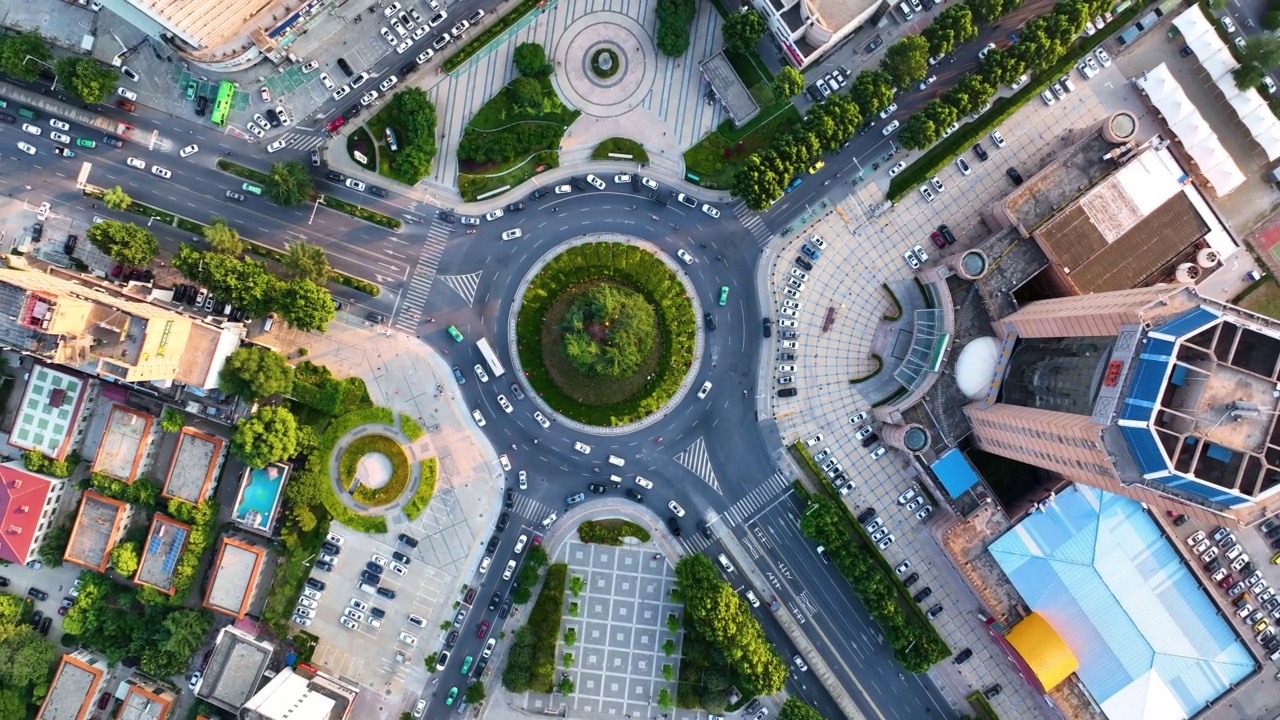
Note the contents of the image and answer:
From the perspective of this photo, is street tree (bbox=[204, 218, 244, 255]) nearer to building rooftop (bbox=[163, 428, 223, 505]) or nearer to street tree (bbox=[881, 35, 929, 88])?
building rooftop (bbox=[163, 428, 223, 505])

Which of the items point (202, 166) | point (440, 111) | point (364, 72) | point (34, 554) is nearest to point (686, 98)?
point (440, 111)

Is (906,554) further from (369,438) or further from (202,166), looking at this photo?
(202,166)

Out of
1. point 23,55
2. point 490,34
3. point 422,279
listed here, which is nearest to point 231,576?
point 422,279

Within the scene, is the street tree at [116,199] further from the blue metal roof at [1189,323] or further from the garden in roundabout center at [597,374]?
the blue metal roof at [1189,323]

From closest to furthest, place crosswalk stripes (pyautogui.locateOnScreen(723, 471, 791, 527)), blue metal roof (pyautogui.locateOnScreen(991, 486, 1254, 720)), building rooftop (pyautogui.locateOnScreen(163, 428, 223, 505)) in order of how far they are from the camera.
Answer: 1. blue metal roof (pyautogui.locateOnScreen(991, 486, 1254, 720))
2. building rooftop (pyautogui.locateOnScreen(163, 428, 223, 505))
3. crosswalk stripes (pyautogui.locateOnScreen(723, 471, 791, 527))

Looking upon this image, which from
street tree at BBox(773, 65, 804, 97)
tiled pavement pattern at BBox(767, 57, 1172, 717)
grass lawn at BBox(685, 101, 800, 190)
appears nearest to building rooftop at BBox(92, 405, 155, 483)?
grass lawn at BBox(685, 101, 800, 190)

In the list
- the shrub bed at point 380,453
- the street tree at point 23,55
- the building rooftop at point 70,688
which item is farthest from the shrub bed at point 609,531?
the street tree at point 23,55
